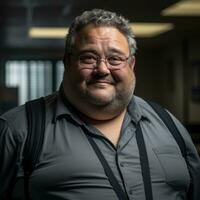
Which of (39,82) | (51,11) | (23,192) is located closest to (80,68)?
(23,192)

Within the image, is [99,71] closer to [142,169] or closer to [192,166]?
[142,169]

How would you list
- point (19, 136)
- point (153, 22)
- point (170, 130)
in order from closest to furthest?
point (19, 136)
point (170, 130)
point (153, 22)

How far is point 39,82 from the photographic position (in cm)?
1170

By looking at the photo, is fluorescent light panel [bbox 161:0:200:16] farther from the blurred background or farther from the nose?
the nose

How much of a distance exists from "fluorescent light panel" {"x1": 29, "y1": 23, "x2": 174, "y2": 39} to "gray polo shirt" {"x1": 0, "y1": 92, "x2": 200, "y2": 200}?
17.1ft

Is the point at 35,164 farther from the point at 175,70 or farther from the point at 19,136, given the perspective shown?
the point at 175,70

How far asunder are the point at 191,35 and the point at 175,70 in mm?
1558

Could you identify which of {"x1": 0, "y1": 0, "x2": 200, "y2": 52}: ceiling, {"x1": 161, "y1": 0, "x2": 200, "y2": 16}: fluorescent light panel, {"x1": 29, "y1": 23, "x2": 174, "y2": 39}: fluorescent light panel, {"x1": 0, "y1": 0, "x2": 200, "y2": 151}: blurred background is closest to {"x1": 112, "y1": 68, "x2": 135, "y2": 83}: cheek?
{"x1": 0, "y1": 0, "x2": 200, "y2": 151}: blurred background

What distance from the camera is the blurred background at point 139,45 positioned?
506 cm

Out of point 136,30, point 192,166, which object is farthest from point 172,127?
point 136,30

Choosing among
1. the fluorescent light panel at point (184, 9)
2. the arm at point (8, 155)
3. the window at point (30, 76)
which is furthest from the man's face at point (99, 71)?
the window at point (30, 76)

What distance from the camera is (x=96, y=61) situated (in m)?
1.35

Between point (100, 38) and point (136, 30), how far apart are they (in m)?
6.23

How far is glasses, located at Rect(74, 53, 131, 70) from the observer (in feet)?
4.43
